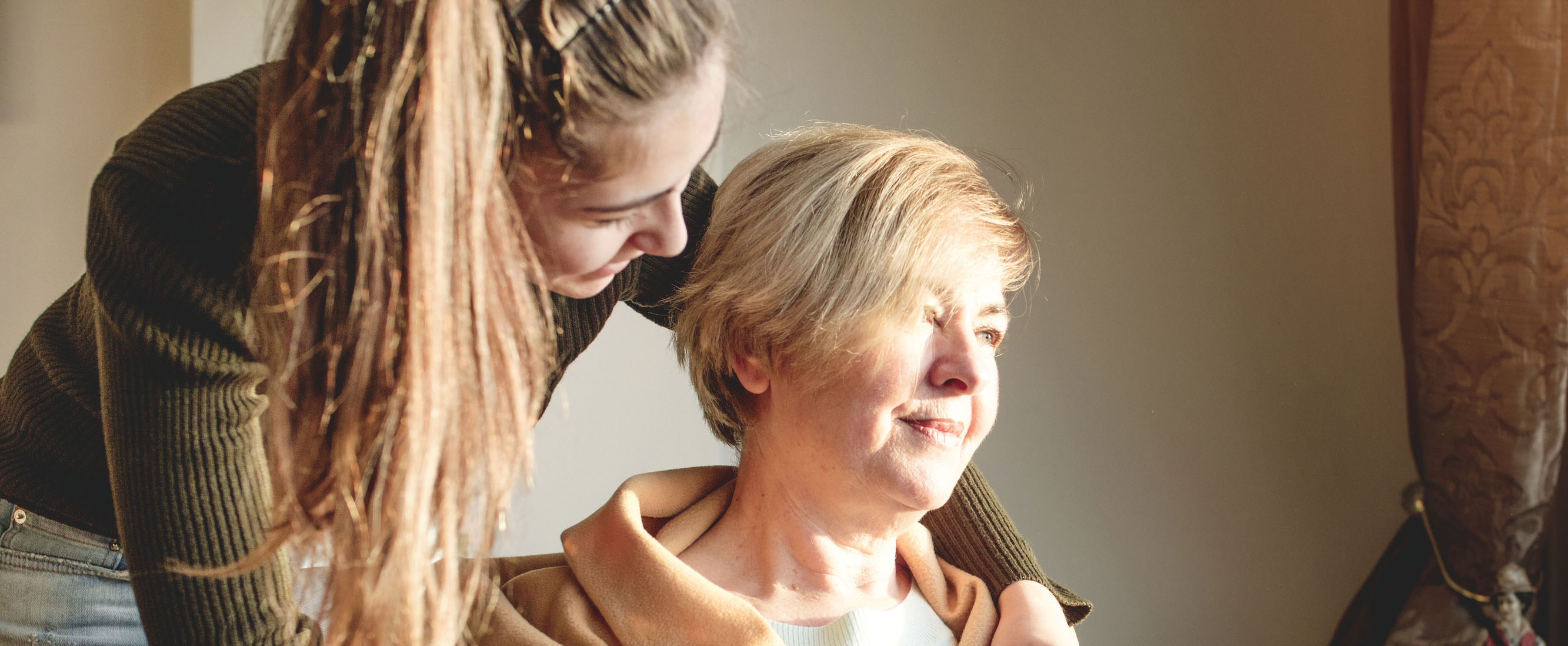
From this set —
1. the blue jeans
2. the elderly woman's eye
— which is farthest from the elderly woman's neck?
the blue jeans

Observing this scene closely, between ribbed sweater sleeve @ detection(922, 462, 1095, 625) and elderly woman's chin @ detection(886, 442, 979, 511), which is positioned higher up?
elderly woman's chin @ detection(886, 442, 979, 511)

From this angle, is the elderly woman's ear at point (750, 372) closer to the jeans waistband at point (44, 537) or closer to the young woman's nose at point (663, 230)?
the young woman's nose at point (663, 230)

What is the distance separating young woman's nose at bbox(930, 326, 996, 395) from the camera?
1318 millimetres

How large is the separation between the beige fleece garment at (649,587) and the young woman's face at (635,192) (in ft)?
1.29

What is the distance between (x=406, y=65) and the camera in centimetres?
77

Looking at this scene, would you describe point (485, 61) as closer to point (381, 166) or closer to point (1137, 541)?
point (381, 166)

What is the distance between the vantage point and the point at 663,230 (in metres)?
0.94

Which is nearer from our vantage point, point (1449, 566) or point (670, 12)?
point (670, 12)

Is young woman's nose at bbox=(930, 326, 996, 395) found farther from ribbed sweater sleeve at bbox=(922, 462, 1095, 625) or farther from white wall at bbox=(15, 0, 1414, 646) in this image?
white wall at bbox=(15, 0, 1414, 646)

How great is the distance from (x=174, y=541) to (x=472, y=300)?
0.40 metres

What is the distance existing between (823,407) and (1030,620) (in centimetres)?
34

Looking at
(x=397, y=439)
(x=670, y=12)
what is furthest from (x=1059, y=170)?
(x=397, y=439)

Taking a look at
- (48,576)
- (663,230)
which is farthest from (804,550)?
(48,576)

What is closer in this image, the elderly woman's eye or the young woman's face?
the young woman's face
